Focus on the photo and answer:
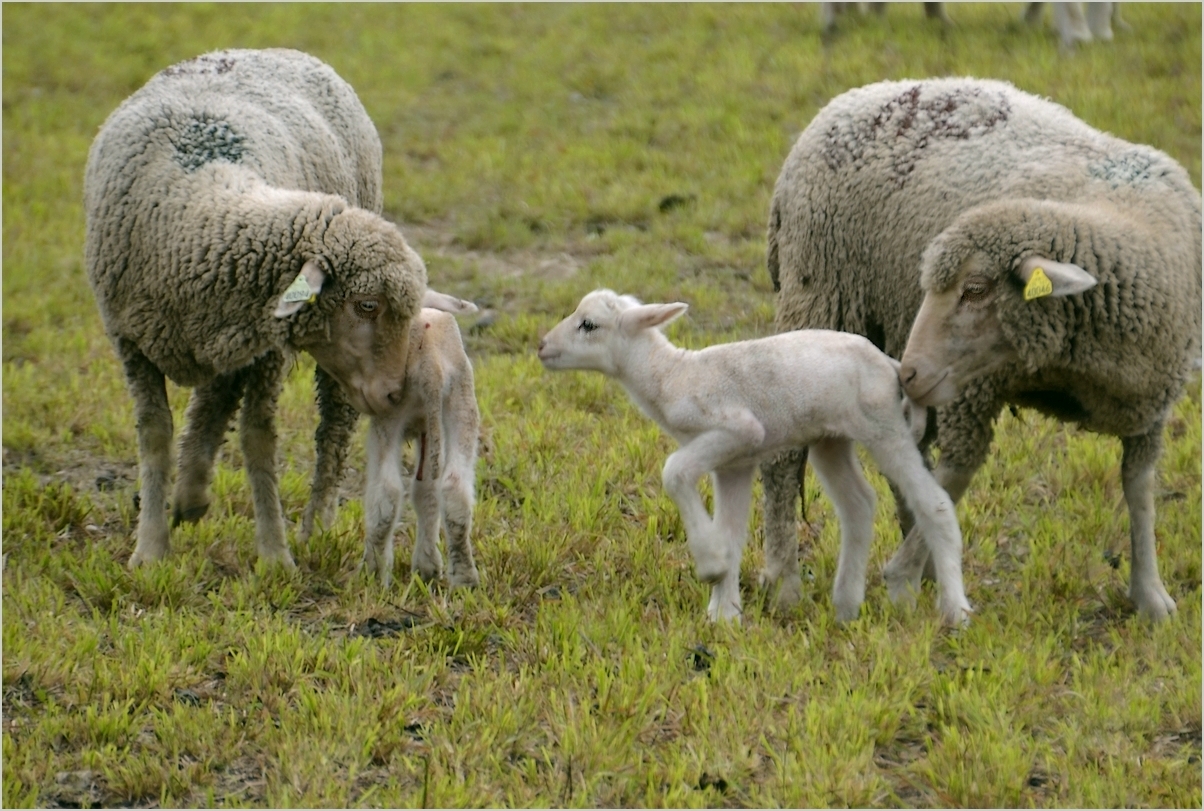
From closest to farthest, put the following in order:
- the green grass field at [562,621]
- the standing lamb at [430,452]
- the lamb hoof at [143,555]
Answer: the green grass field at [562,621] → the standing lamb at [430,452] → the lamb hoof at [143,555]

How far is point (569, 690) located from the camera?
173 inches

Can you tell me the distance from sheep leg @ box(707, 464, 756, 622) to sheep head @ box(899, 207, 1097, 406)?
686mm

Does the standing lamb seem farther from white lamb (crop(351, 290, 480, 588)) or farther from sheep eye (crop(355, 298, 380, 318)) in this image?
sheep eye (crop(355, 298, 380, 318))

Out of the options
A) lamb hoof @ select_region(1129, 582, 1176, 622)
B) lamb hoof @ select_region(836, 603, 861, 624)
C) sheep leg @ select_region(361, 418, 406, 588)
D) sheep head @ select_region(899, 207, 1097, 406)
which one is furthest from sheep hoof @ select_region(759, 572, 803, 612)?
sheep leg @ select_region(361, 418, 406, 588)

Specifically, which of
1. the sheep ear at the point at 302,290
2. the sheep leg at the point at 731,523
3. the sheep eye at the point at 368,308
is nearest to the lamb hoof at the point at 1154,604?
the sheep leg at the point at 731,523

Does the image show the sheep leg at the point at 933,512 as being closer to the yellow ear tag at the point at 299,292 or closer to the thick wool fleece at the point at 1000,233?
the thick wool fleece at the point at 1000,233

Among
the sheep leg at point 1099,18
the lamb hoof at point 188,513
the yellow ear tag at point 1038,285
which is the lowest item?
the lamb hoof at point 188,513

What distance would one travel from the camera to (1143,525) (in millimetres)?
5359

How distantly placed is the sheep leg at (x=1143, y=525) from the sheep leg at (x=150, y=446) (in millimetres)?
3723

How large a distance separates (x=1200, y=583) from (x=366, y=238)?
3.50 metres

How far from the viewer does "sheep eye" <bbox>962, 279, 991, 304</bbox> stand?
4.82 metres

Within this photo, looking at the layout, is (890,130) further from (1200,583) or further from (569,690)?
(569,690)

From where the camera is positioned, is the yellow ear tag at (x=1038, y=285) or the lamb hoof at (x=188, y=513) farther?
the lamb hoof at (x=188, y=513)

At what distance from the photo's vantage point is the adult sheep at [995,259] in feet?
15.8
